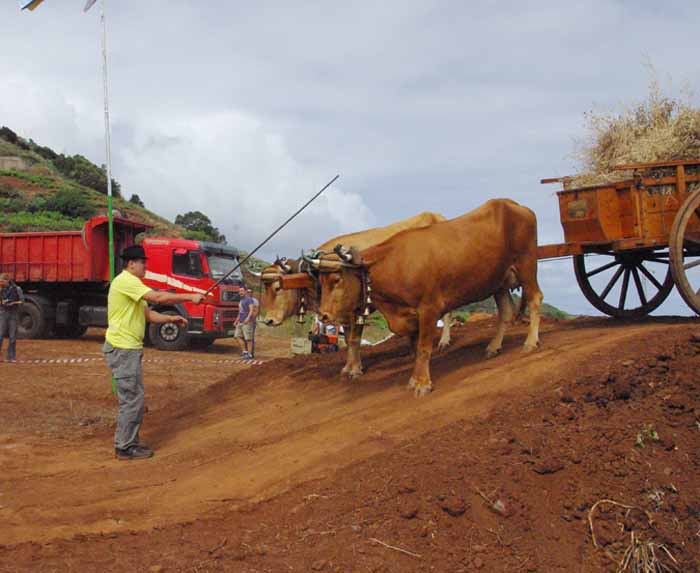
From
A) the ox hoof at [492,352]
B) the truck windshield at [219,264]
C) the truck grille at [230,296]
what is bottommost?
the ox hoof at [492,352]

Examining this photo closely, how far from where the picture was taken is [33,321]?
72.0 ft

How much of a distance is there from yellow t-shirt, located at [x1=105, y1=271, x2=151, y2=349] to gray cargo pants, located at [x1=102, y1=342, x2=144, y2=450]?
0.33ft

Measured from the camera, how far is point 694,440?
5758mm

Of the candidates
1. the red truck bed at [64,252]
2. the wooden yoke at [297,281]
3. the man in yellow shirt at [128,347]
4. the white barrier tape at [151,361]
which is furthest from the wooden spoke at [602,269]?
the red truck bed at [64,252]

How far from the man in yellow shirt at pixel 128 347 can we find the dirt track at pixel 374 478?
311 millimetres

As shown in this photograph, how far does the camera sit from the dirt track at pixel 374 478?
16.0ft

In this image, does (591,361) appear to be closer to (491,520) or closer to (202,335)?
(491,520)

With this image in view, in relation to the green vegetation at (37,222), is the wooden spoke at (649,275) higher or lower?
lower

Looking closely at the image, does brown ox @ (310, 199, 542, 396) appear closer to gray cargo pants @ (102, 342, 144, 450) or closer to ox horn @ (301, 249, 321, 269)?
ox horn @ (301, 249, 321, 269)

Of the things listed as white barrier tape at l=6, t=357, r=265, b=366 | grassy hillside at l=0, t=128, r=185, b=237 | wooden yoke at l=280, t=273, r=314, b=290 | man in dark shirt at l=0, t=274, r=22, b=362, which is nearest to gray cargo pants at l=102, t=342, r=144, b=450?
wooden yoke at l=280, t=273, r=314, b=290

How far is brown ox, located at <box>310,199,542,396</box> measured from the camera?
8203mm

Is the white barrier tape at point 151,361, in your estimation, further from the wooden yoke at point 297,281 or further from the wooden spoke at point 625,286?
the wooden spoke at point 625,286

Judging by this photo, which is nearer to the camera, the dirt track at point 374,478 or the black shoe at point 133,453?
the dirt track at point 374,478

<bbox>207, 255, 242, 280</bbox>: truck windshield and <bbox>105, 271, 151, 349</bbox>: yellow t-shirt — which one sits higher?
<bbox>207, 255, 242, 280</bbox>: truck windshield
